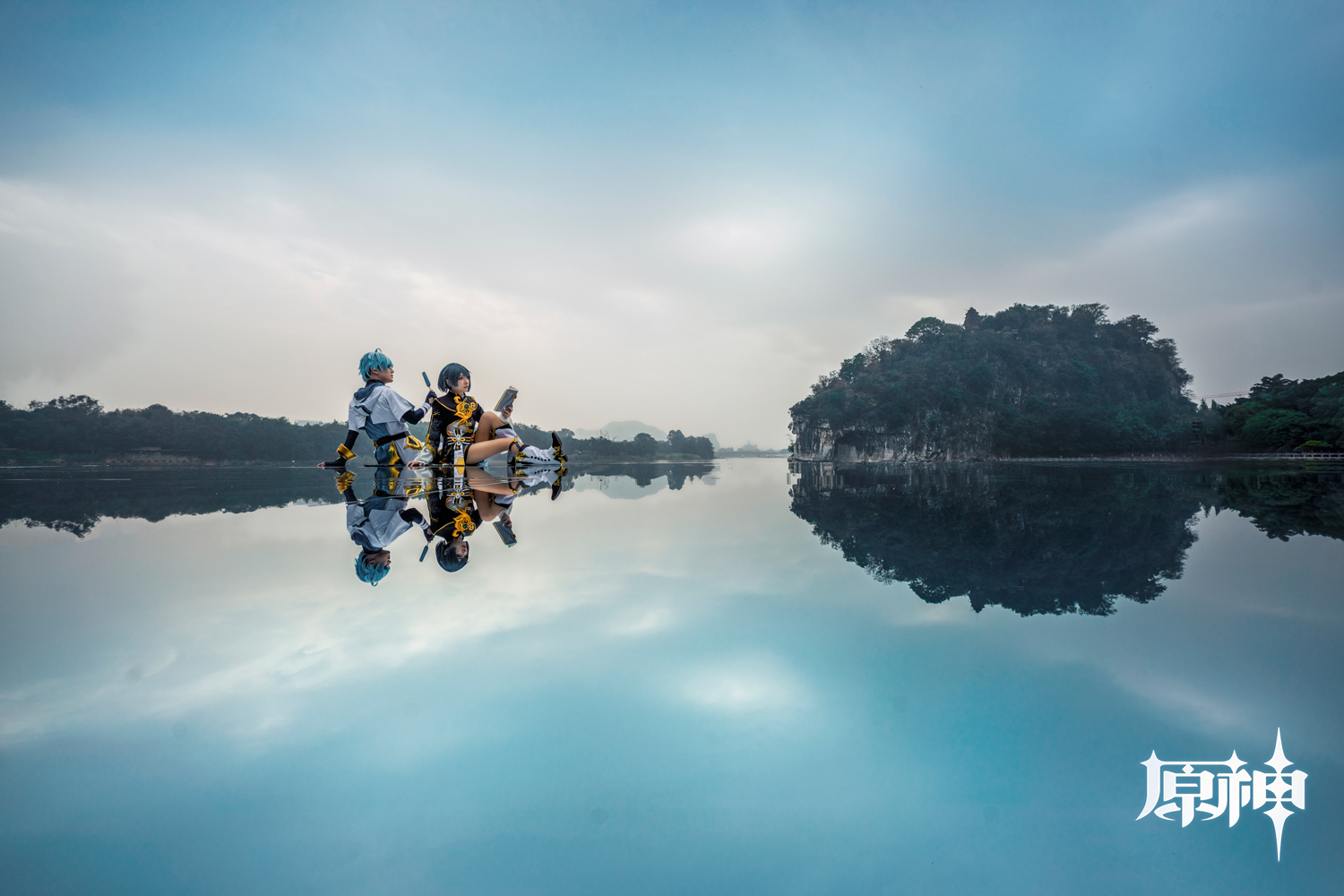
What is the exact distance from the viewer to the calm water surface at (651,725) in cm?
113

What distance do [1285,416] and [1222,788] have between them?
195 ft

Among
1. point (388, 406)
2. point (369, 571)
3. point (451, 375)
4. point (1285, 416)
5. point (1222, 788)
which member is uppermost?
point (1285, 416)

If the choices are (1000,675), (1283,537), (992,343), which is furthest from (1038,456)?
(1000,675)

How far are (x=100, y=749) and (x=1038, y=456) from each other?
77.1 meters

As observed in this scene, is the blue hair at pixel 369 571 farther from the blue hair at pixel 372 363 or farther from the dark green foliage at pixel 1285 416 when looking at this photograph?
the dark green foliage at pixel 1285 416

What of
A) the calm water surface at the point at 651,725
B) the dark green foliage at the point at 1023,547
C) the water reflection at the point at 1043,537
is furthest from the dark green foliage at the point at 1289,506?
the calm water surface at the point at 651,725

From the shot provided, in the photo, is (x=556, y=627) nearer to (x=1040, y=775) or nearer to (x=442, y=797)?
(x=442, y=797)

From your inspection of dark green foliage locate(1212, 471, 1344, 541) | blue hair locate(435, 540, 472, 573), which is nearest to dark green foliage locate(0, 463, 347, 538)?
blue hair locate(435, 540, 472, 573)

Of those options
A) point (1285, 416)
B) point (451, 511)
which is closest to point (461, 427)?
point (451, 511)

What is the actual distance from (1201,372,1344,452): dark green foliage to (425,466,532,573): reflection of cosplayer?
54.8m

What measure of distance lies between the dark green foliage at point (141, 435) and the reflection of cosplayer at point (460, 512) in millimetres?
26906

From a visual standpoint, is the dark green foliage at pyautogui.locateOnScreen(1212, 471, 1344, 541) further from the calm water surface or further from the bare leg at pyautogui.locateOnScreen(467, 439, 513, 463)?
the bare leg at pyautogui.locateOnScreen(467, 439, 513, 463)

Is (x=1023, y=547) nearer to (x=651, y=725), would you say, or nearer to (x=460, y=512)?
(x=651, y=725)

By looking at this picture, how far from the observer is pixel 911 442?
67.6 meters
